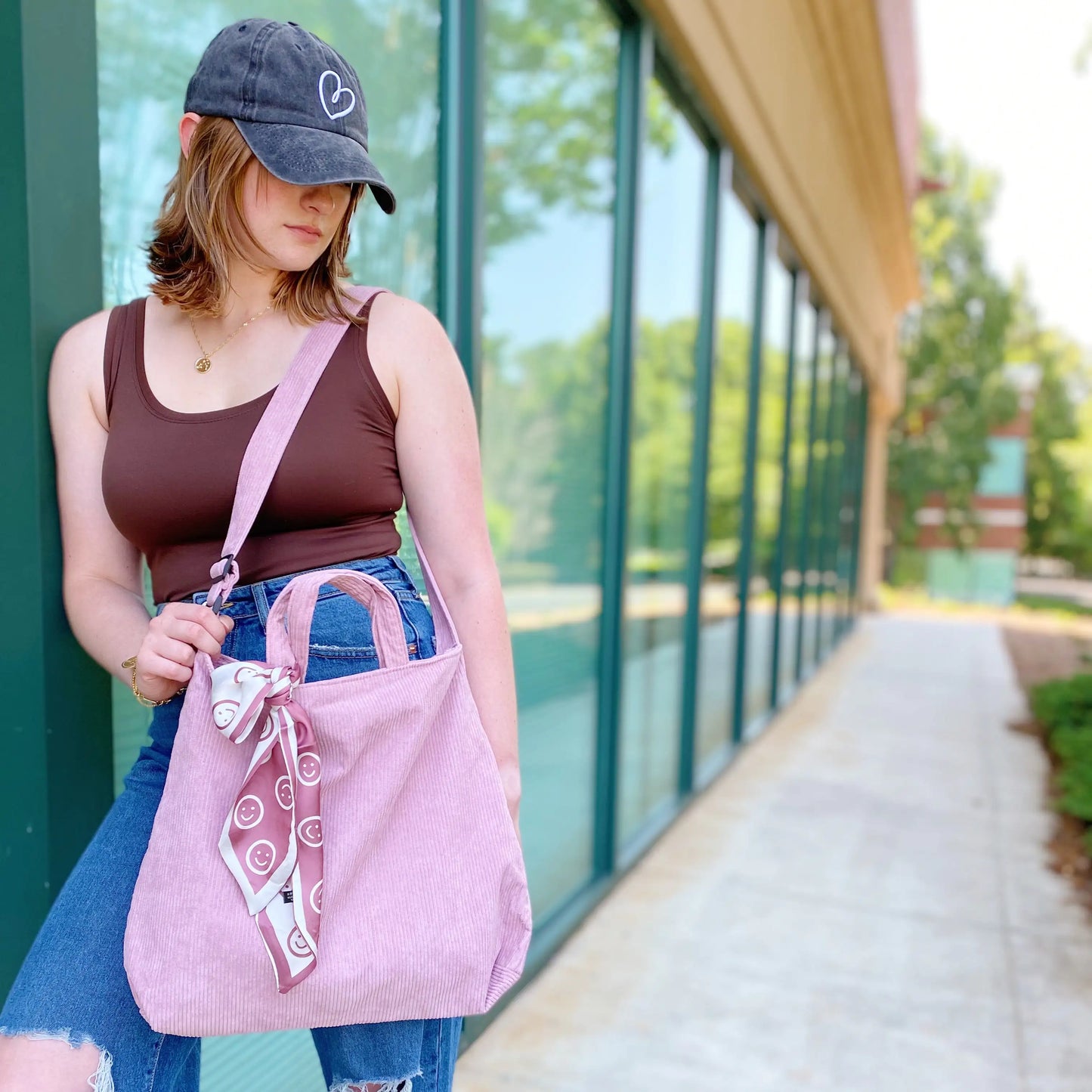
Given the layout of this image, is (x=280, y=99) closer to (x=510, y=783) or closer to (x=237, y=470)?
(x=237, y=470)

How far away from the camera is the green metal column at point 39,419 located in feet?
4.11

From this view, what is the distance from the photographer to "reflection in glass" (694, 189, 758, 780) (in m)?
4.89

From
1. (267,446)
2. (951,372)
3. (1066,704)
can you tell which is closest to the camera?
(267,446)

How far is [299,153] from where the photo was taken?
3.64 feet

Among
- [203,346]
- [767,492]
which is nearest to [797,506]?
[767,492]

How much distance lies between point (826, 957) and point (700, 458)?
2207mm

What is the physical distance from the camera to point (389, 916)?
1064 millimetres

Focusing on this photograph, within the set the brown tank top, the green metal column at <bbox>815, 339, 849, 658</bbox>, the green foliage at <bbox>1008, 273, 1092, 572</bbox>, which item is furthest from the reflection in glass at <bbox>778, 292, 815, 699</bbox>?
the green foliage at <bbox>1008, 273, 1092, 572</bbox>

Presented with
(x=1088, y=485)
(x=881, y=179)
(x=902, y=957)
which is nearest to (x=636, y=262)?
(x=902, y=957)

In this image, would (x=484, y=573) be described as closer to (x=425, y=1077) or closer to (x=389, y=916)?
(x=389, y=916)

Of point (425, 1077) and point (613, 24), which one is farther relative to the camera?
point (613, 24)

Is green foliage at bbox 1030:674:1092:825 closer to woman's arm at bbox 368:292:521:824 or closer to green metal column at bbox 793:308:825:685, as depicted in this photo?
green metal column at bbox 793:308:825:685

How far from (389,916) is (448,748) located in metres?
0.19

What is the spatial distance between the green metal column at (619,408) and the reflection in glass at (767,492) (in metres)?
2.44
